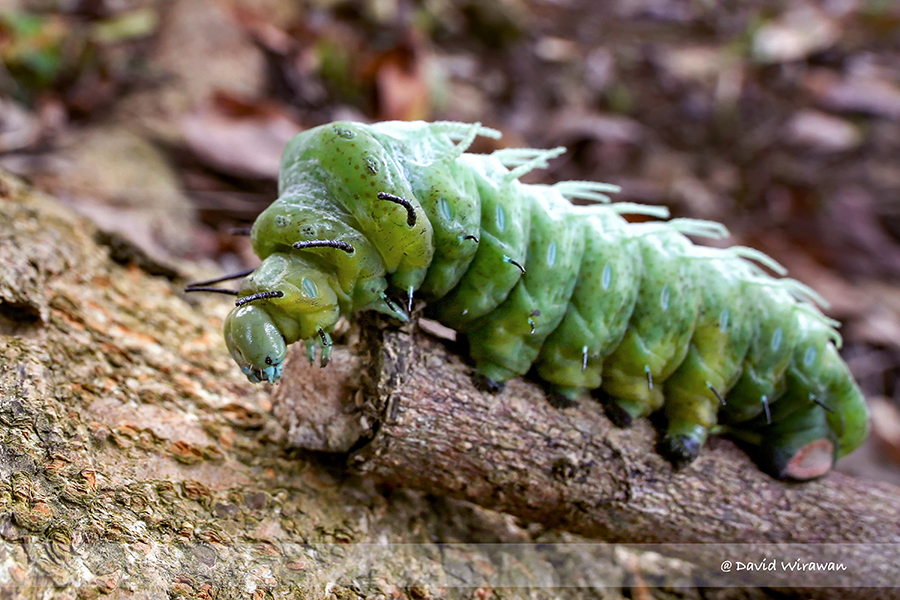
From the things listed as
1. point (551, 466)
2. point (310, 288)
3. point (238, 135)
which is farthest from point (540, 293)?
point (238, 135)

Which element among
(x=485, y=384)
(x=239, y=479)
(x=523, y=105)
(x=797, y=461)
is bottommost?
(x=239, y=479)

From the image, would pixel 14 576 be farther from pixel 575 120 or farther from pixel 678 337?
pixel 575 120

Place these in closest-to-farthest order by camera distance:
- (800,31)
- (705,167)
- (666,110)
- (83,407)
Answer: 1. (83,407)
2. (705,167)
3. (666,110)
4. (800,31)

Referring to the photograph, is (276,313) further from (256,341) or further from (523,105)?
(523,105)

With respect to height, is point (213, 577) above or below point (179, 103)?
below

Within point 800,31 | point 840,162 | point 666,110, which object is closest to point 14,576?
point 666,110

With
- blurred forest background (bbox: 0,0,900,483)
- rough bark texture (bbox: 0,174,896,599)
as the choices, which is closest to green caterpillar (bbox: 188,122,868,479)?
rough bark texture (bbox: 0,174,896,599)

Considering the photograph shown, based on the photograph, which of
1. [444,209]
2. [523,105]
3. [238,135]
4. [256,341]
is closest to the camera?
[256,341]
